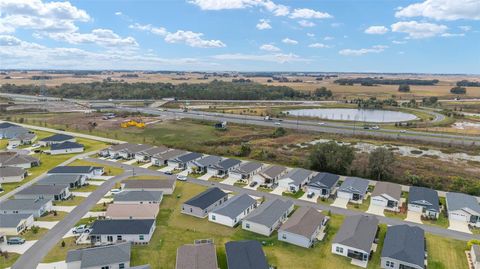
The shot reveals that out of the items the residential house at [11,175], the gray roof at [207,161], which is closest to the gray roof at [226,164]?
the gray roof at [207,161]

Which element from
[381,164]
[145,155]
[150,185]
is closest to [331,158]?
[381,164]

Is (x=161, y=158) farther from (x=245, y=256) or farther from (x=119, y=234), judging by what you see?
(x=245, y=256)

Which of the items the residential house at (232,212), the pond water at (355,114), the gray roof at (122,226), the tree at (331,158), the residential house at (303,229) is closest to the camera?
the residential house at (303,229)

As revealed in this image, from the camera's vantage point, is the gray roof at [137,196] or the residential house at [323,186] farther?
the residential house at [323,186]

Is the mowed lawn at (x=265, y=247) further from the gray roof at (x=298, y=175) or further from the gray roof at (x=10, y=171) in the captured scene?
the gray roof at (x=10, y=171)

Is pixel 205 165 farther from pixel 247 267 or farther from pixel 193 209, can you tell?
pixel 247 267

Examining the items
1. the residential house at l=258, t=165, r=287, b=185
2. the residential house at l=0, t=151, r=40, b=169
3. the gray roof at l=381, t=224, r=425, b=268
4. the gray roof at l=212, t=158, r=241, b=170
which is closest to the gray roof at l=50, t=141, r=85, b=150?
the residential house at l=0, t=151, r=40, b=169

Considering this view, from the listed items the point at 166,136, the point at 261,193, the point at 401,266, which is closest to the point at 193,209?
the point at 261,193
